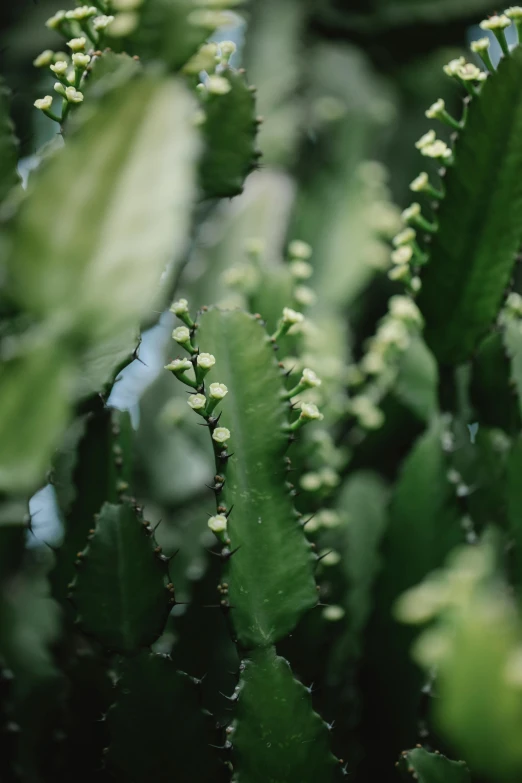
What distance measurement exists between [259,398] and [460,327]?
26cm

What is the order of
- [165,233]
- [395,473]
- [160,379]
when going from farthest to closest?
[160,379] < [395,473] < [165,233]

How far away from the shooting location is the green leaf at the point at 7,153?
73cm

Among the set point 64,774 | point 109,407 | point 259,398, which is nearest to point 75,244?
point 259,398

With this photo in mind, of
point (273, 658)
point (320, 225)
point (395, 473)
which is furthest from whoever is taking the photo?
point (320, 225)

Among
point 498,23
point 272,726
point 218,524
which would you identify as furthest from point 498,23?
point 272,726

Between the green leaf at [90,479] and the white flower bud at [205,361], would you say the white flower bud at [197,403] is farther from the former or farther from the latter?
the green leaf at [90,479]

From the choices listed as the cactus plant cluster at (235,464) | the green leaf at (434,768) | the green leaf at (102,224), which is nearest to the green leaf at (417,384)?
the cactus plant cluster at (235,464)

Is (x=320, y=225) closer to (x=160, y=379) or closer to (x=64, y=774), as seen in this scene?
(x=160, y=379)

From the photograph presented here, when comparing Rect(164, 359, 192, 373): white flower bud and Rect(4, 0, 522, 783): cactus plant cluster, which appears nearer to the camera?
Rect(4, 0, 522, 783): cactus plant cluster

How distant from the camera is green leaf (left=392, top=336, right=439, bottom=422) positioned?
97 centimetres

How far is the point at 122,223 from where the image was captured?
40cm

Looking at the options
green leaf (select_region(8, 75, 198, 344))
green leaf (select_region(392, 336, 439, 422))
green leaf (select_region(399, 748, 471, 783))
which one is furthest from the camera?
green leaf (select_region(392, 336, 439, 422))

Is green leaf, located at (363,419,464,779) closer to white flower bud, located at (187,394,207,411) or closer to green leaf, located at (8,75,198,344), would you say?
white flower bud, located at (187,394,207,411)

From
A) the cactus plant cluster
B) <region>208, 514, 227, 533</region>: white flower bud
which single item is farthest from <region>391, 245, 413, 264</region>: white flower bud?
<region>208, 514, 227, 533</region>: white flower bud
